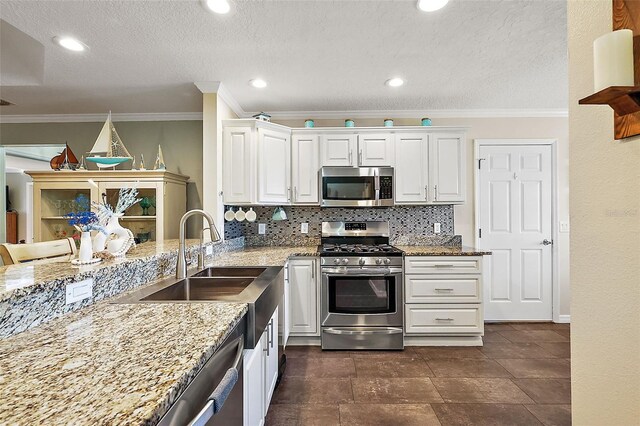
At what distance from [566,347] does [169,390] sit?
3.56 metres

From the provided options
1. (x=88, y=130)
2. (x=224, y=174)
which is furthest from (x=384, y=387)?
(x=88, y=130)

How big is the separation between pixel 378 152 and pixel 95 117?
333 centimetres

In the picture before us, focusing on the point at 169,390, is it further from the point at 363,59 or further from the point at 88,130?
the point at 88,130

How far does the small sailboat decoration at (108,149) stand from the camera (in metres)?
2.98

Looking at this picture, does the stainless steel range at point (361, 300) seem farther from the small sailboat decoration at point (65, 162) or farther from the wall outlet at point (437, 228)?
the small sailboat decoration at point (65, 162)

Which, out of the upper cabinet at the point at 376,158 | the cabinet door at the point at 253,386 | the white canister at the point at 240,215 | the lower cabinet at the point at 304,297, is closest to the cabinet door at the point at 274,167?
the upper cabinet at the point at 376,158

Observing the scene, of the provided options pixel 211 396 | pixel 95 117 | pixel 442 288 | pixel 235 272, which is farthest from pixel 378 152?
pixel 95 117

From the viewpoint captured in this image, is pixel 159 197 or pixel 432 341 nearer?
pixel 432 341

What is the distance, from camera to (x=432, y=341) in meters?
3.00

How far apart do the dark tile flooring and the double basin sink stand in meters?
0.82

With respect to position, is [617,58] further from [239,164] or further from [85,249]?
[239,164]

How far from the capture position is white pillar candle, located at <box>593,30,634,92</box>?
2.47 ft

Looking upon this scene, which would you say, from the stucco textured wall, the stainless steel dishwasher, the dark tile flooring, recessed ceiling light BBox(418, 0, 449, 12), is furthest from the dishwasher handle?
recessed ceiling light BBox(418, 0, 449, 12)

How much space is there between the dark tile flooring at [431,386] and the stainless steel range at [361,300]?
0.13m
